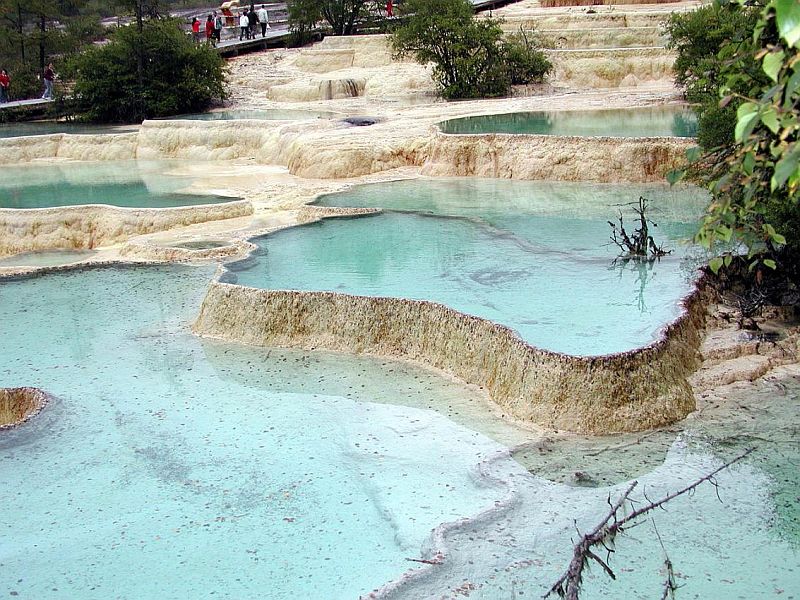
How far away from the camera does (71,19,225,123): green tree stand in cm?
2248

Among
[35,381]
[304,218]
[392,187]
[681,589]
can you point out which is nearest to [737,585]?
[681,589]

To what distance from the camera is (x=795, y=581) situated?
536 centimetres

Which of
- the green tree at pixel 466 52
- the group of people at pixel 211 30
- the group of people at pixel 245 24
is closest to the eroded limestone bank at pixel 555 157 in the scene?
the green tree at pixel 466 52

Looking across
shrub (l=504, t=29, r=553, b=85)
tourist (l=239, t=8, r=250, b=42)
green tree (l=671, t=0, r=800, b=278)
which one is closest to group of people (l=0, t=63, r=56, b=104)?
tourist (l=239, t=8, r=250, b=42)

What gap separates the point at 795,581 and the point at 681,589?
59cm

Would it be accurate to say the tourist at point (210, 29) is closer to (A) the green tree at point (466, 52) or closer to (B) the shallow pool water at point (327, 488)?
(A) the green tree at point (466, 52)

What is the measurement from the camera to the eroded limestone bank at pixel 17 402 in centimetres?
833

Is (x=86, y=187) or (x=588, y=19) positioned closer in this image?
(x=86, y=187)

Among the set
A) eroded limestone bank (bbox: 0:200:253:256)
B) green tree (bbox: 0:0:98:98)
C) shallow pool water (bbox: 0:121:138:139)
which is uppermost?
green tree (bbox: 0:0:98:98)

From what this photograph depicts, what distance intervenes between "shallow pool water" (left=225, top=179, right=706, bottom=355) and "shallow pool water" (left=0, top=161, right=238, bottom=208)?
2.99m

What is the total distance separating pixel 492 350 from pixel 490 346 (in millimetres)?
44

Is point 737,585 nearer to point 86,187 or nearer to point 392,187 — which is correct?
point 392,187

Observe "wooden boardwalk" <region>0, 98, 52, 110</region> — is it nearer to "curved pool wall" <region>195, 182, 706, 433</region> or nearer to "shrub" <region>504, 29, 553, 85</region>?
"shrub" <region>504, 29, 553, 85</region>

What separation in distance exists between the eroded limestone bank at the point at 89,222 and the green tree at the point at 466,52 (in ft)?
26.6
